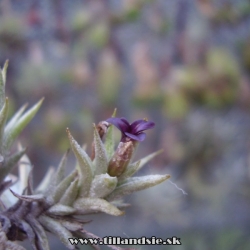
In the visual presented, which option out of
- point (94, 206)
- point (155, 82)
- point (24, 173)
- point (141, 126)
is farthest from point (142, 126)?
point (155, 82)

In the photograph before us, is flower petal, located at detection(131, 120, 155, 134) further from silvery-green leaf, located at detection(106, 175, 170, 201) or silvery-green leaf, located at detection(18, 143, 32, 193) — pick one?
silvery-green leaf, located at detection(18, 143, 32, 193)

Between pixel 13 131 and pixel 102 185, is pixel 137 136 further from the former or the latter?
pixel 13 131

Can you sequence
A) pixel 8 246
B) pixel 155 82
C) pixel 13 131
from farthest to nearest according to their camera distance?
pixel 155 82
pixel 13 131
pixel 8 246

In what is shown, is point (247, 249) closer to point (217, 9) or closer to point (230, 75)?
point (230, 75)

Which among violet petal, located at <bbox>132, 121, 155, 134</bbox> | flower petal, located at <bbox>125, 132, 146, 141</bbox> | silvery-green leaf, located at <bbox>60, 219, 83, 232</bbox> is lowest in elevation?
silvery-green leaf, located at <bbox>60, 219, 83, 232</bbox>

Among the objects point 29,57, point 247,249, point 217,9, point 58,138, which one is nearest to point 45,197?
point 247,249


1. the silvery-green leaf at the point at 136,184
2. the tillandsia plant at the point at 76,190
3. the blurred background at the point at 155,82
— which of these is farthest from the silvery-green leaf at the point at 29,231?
the blurred background at the point at 155,82

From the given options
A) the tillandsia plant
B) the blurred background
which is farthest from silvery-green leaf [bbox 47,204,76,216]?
the blurred background

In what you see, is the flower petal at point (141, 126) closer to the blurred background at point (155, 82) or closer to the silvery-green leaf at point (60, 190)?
the silvery-green leaf at point (60, 190)
